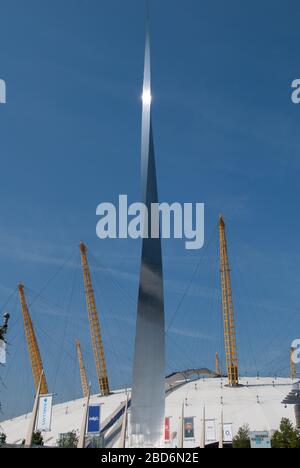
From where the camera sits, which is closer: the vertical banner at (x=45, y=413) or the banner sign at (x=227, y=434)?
the vertical banner at (x=45, y=413)

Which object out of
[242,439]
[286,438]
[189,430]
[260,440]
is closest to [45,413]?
[260,440]

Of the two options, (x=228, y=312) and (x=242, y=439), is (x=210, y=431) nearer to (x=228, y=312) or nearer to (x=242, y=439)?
(x=242, y=439)

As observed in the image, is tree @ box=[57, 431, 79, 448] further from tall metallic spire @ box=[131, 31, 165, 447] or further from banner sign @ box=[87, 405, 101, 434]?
tall metallic spire @ box=[131, 31, 165, 447]

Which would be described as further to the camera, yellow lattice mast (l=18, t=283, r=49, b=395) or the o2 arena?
yellow lattice mast (l=18, t=283, r=49, b=395)

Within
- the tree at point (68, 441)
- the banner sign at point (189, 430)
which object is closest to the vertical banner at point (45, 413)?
the banner sign at point (189, 430)

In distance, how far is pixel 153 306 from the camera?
3853cm

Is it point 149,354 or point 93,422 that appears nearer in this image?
point 149,354

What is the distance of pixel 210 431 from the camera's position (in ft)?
260

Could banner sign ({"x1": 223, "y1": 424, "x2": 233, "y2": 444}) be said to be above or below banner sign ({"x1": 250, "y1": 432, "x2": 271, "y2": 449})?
above

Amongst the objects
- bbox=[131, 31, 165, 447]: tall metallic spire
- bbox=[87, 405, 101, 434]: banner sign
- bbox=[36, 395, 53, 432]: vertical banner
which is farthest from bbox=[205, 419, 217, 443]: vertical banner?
bbox=[131, 31, 165, 447]: tall metallic spire

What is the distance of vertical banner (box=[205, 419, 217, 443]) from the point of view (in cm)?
7844

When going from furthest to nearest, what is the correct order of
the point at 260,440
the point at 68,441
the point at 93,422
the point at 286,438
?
the point at 68,441 → the point at 286,438 → the point at 93,422 → the point at 260,440

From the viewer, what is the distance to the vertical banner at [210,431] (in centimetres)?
7844

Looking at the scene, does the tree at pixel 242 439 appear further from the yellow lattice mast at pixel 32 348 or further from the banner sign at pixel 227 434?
the yellow lattice mast at pixel 32 348
